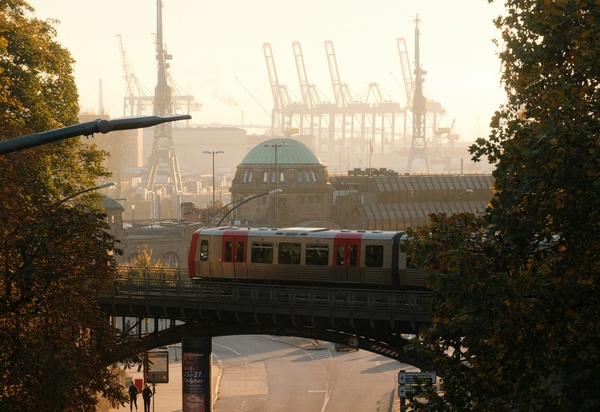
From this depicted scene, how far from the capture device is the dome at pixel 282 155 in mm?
172000

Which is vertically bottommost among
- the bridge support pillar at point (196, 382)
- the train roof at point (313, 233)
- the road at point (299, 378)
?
the road at point (299, 378)

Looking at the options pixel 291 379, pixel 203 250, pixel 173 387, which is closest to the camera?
pixel 203 250

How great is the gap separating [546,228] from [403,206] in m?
149

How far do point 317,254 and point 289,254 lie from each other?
1.37 m

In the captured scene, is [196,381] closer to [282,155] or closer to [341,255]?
[341,255]

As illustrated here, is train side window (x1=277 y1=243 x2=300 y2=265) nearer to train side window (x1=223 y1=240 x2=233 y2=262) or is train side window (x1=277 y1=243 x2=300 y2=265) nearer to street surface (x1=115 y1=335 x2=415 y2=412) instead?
train side window (x1=223 y1=240 x2=233 y2=262)

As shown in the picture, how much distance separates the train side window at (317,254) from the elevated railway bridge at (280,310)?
69.3 inches

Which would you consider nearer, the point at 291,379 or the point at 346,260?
the point at 346,260

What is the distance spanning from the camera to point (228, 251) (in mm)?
67438

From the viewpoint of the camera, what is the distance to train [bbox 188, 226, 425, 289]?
62812mm

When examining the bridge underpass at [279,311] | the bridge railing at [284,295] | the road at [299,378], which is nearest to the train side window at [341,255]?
the bridge railing at [284,295]

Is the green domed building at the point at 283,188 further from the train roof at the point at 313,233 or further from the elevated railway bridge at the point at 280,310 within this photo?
the elevated railway bridge at the point at 280,310

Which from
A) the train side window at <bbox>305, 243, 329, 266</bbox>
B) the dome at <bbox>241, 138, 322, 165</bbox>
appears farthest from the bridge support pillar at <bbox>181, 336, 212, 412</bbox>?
the dome at <bbox>241, 138, 322, 165</bbox>

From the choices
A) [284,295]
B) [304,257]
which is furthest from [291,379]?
[284,295]
